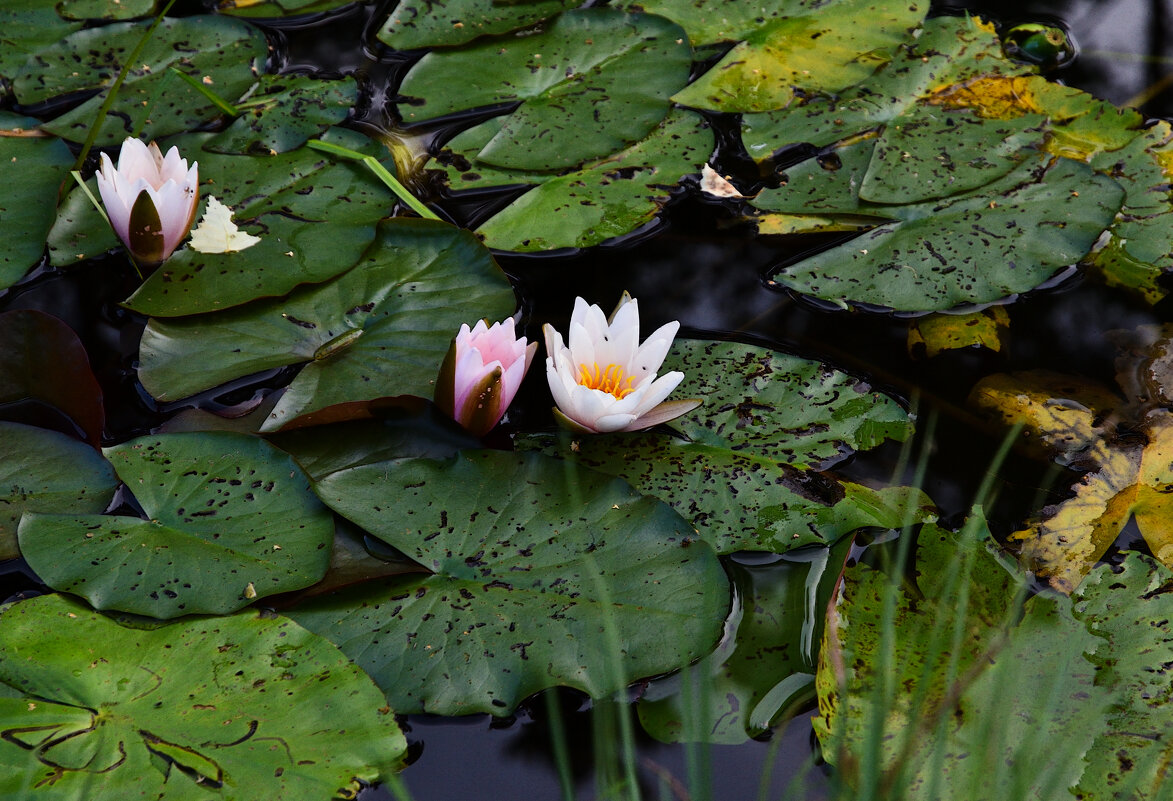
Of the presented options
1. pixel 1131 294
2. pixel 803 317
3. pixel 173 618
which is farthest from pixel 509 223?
pixel 1131 294

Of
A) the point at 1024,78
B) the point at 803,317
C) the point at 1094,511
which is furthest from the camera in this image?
the point at 1024,78

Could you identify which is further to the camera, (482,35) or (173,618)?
(482,35)

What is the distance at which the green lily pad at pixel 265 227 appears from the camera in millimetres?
1962

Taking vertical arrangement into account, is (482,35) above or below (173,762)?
above

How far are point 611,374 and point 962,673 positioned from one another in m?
0.84

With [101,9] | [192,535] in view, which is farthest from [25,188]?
[192,535]

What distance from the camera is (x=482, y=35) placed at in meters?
2.69

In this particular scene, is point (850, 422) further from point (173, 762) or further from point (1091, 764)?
point (173, 762)

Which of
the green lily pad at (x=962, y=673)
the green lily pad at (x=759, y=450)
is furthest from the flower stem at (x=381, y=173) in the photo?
the green lily pad at (x=962, y=673)

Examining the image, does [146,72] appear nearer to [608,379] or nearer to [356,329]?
[356,329]

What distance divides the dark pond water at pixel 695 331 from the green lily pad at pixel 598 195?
61mm

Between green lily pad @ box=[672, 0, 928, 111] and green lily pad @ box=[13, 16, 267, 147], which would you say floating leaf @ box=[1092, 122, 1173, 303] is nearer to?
green lily pad @ box=[672, 0, 928, 111]

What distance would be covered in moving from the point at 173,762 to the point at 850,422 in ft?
4.47

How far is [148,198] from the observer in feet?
6.22
